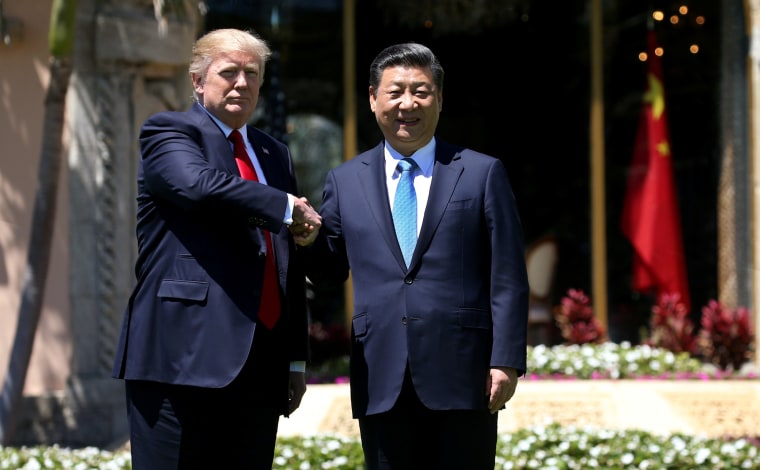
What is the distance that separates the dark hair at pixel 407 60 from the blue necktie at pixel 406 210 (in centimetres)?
26

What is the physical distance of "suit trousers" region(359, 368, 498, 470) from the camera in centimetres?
352

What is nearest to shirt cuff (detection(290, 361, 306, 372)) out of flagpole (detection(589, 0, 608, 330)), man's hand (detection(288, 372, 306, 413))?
man's hand (detection(288, 372, 306, 413))

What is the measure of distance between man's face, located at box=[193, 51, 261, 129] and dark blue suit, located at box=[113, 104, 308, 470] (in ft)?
0.18

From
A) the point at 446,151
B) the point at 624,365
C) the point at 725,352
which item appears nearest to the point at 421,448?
the point at 446,151

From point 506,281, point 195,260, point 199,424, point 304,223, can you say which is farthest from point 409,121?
point 199,424

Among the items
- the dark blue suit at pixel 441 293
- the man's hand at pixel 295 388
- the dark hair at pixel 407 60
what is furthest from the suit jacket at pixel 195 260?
the dark hair at pixel 407 60

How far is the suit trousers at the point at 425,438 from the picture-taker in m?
3.52

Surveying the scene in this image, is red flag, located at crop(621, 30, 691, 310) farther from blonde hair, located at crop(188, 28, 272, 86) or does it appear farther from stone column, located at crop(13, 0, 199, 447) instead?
blonde hair, located at crop(188, 28, 272, 86)

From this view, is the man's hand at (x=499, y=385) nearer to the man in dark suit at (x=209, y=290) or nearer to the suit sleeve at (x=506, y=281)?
the suit sleeve at (x=506, y=281)

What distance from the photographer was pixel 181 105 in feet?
26.3

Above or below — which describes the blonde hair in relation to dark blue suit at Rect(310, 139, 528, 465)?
above

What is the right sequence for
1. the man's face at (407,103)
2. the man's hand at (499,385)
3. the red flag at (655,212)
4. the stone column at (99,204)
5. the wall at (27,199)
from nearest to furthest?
the man's hand at (499,385) → the man's face at (407,103) → the stone column at (99,204) → the wall at (27,199) → the red flag at (655,212)

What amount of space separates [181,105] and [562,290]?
13.3ft

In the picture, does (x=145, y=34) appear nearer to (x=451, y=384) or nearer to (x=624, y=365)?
(x=624, y=365)
